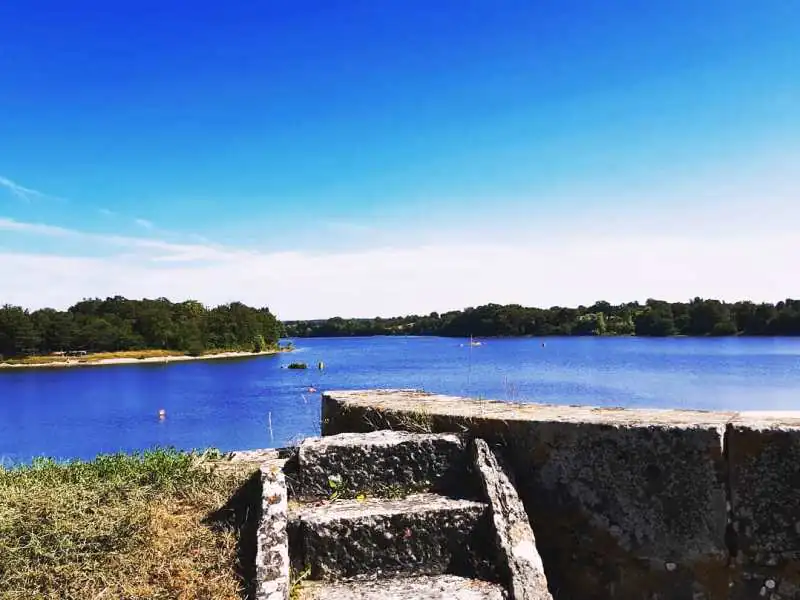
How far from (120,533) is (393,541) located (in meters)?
1.36

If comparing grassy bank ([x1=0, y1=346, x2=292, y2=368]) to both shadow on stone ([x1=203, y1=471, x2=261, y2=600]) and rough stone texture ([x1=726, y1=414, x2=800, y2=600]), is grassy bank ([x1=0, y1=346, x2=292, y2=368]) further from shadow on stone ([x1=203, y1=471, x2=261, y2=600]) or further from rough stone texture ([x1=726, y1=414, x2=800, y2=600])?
rough stone texture ([x1=726, y1=414, x2=800, y2=600])

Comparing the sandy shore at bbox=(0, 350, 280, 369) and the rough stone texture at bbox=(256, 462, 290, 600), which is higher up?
the rough stone texture at bbox=(256, 462, 290, 600)

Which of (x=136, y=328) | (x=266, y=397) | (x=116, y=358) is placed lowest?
(x=266, y=397)

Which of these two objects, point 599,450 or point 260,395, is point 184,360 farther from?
point 599,450

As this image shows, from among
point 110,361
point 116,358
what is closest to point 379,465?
point 110,361

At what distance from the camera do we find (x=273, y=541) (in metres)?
3.01

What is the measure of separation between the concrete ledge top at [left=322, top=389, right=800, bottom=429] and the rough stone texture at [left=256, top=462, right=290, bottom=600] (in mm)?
1006

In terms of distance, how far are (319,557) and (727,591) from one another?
195 centimetres

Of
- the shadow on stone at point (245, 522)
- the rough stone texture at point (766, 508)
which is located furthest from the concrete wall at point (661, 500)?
the shadow on stone at point (245, 522)

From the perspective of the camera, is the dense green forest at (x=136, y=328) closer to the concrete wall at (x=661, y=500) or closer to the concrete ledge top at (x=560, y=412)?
the concrete ledge top at (x=560, y=412)

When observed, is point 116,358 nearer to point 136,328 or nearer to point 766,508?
point 136,328

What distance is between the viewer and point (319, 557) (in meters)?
3.13

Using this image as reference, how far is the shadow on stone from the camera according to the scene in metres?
3.00

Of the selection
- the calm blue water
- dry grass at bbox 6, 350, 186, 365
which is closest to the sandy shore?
dry grass at bbox 6, 350, 186, 365
